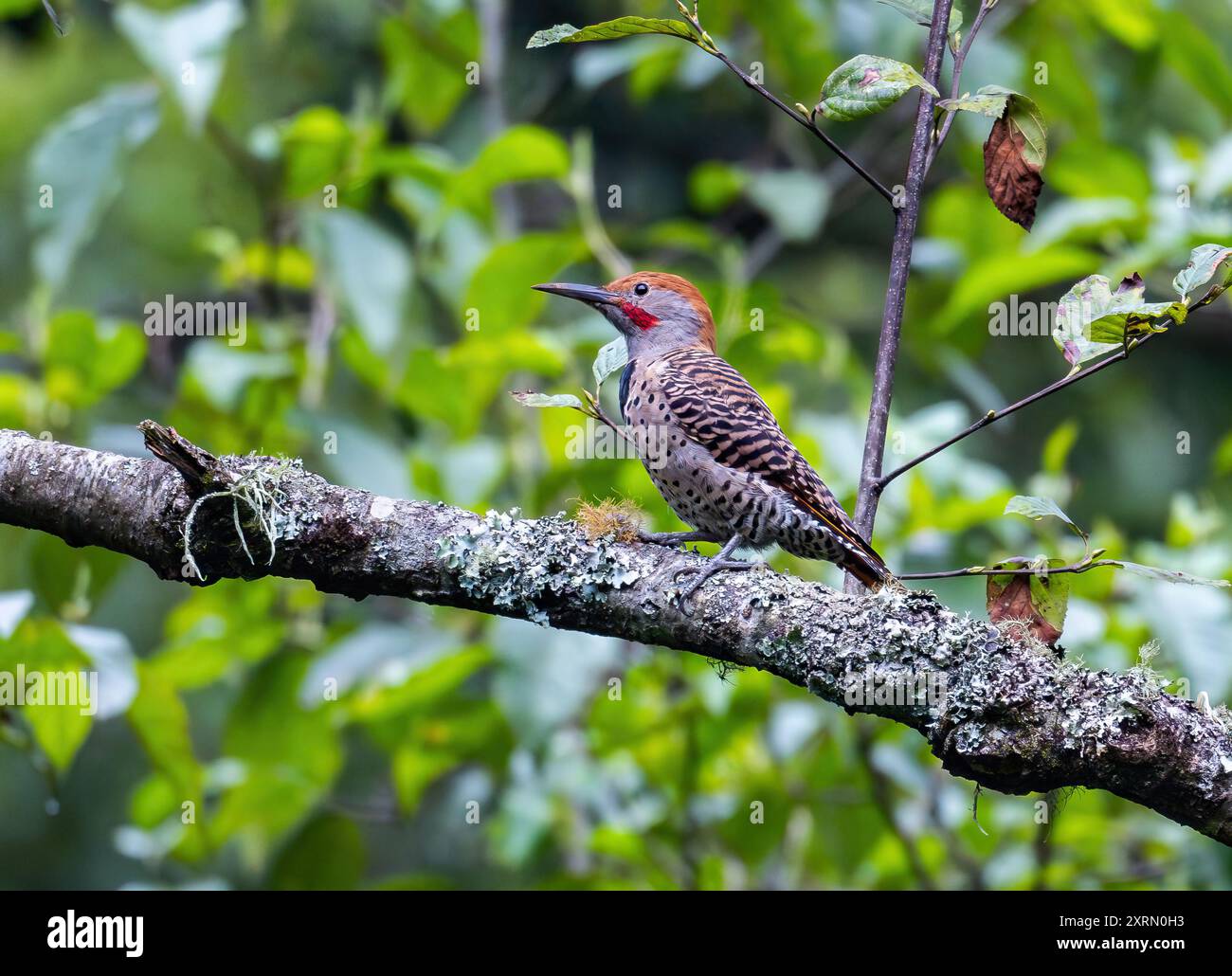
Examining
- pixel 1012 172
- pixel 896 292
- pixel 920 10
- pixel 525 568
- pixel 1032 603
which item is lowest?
pixel 1032 603

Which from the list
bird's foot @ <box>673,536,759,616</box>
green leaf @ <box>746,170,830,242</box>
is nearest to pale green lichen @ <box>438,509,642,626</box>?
bird's foot @ <box>673,536,759,616</box>

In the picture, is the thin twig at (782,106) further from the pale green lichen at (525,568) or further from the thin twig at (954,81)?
the pale green lichen at (525,568)

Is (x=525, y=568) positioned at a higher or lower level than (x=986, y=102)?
lower

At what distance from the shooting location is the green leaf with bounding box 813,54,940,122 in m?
2.02

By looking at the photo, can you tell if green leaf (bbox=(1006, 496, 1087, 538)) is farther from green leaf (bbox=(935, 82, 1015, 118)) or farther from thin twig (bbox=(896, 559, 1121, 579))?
green leaf (bbox=(935, 82, 1015, 118))

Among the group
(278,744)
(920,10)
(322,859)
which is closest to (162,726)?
(278,744)

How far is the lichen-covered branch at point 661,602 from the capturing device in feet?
6.50

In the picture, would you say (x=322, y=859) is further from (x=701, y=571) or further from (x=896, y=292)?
(x=896, y=292)

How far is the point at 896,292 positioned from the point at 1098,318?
35 cm

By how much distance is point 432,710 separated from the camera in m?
4.08

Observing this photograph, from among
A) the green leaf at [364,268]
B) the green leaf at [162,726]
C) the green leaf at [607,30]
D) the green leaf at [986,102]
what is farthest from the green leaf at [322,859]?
the green leaf at [986,102]

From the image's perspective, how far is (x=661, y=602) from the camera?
231 centimetres

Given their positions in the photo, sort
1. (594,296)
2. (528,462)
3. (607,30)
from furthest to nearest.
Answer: (528,462) → (594,296) → (607,30)
